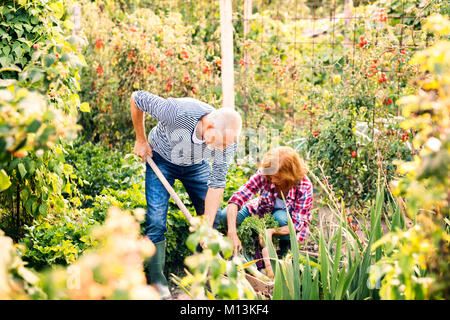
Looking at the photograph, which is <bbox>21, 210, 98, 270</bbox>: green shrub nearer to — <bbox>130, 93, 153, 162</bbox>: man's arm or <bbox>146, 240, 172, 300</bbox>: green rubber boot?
<bbox>146, 240, 172, 300</bbox>: green rubber boot

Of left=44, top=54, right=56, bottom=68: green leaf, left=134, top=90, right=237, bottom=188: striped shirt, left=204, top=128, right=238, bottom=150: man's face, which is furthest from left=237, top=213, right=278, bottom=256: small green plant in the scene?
left=44, top=54, right=56, bottom=68: green leaf

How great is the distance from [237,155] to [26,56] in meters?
2.67

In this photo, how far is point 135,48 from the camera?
5.47m

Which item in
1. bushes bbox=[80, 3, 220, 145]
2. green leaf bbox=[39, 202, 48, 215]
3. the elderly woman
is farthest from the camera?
bushes bbox=[80, 3, 220, 145]

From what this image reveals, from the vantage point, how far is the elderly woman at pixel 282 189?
123 inches

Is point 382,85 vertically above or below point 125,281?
above

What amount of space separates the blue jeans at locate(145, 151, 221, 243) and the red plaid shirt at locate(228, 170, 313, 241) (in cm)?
25

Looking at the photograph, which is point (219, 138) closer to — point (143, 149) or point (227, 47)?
point (143, 149)

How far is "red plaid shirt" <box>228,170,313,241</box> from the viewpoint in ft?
10.3

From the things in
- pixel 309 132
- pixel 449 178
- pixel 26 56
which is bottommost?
pixel 309 132

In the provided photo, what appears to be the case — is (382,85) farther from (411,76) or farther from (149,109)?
(149,109)
